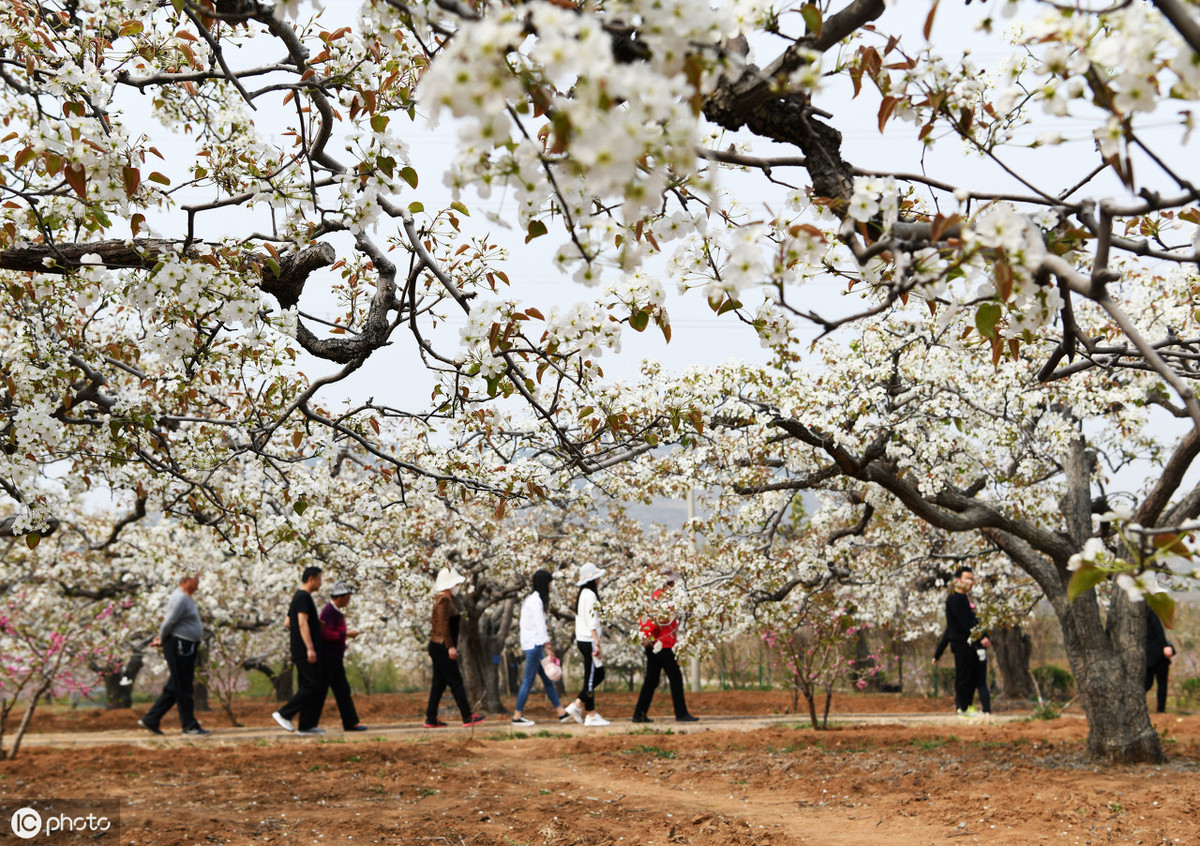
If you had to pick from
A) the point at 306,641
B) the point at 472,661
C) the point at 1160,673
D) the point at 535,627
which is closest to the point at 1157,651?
the point at 1160,673

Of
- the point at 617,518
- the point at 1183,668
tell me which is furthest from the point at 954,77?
the point at 1183,668

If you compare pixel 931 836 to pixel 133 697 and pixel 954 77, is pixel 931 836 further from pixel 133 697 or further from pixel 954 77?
pixel 133 697

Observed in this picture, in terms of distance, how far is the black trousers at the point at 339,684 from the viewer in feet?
26.3

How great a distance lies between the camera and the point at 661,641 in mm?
8891

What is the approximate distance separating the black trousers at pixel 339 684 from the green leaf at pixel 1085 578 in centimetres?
733

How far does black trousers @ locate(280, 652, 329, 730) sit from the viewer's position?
7738 mm

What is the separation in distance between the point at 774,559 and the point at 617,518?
7.44m

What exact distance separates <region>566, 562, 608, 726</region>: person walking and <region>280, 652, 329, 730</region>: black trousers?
250 centimetres

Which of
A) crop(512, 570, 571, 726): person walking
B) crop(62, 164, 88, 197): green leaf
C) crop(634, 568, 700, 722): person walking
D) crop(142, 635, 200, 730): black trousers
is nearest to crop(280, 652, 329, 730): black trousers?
crop(142, 635, 200, 730): black trousers

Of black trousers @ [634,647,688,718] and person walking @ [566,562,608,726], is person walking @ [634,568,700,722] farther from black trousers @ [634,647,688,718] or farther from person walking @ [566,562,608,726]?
person walking @ [566,562,608,726]

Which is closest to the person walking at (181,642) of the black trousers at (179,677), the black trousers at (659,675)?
the black trousers at (179,677)

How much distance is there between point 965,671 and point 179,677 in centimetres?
788

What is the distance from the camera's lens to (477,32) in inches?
48.0

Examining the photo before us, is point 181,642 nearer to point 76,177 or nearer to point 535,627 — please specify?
point 535,627
